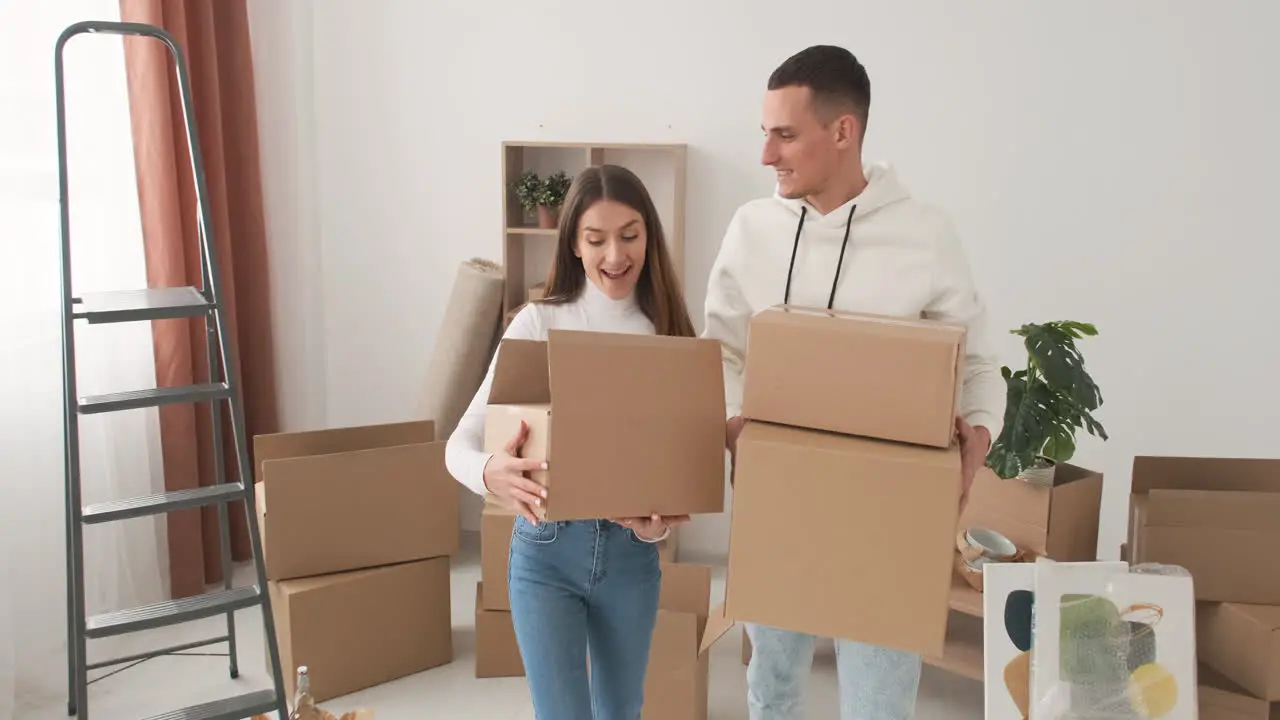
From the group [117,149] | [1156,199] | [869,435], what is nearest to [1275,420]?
[1156,199]

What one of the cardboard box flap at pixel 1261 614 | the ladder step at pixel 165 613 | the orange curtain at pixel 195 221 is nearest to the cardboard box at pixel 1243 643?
the cardboard box flap at pixel 1261 614

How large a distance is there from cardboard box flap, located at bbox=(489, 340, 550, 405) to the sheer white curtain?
1.51m

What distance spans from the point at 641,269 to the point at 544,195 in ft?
5.14

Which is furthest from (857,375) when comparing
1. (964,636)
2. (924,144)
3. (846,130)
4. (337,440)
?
(924,144)

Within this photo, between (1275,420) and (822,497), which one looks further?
(1275,420)

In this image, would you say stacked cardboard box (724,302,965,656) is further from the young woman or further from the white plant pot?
the white plant pot

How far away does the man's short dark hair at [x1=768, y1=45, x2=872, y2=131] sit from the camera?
150 cm

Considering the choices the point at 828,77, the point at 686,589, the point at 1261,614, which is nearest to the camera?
the point at 828,77

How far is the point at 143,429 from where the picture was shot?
2.82 meters

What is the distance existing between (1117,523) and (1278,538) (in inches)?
Result: 44.6

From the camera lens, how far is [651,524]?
145cm

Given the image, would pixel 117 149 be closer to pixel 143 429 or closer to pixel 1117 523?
pixel 143 429

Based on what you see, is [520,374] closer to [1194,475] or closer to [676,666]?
[676,666]

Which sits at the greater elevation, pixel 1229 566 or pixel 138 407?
pixel 138 407
